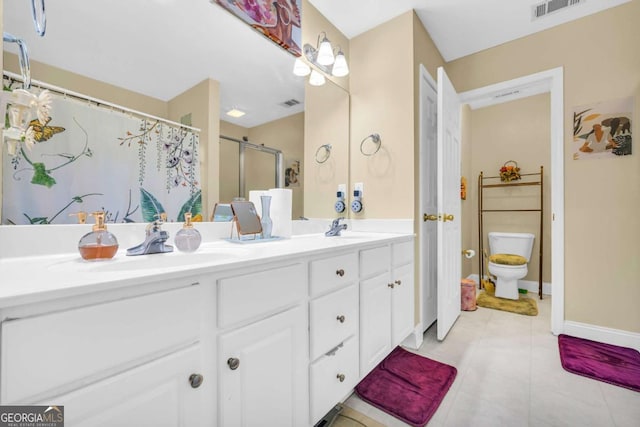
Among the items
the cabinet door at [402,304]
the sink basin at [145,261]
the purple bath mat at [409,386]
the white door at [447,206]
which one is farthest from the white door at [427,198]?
the sink basin at [145,261]

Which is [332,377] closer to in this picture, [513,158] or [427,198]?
[427,198]

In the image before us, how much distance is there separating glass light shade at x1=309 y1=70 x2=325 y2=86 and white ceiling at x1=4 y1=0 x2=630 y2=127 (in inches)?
3.8

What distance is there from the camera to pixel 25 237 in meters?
0.83

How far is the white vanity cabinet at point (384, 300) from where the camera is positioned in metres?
1.38

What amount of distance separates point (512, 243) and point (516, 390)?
92.6 inches

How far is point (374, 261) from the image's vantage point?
57.3 inches

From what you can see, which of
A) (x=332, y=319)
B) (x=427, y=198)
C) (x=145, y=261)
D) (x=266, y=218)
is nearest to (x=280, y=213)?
(x=266, y=218)

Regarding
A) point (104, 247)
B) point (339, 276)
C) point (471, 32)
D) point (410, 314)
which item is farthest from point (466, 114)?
point (104, 247)

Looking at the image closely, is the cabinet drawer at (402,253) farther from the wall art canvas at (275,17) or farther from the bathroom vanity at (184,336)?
the wall art canvas at (275,17)

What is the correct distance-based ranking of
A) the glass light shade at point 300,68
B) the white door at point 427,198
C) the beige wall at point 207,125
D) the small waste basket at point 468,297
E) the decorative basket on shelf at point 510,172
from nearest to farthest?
the beige wall at point 207,125, the glass light shade at point 300,68, the white door at point 427,198, the small waste basket at point 468,297, the decorative basket on shelf at point 510,172

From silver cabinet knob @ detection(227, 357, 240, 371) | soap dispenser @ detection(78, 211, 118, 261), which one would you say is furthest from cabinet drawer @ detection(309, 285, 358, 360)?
soap dispenser @ detection(78, 211, 118, 261)

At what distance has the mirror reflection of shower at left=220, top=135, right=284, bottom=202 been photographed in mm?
1422

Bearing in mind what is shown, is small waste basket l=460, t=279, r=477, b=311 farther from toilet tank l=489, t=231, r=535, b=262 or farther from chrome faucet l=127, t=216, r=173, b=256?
chrome faucet l=127, t=216, r=173, b=256

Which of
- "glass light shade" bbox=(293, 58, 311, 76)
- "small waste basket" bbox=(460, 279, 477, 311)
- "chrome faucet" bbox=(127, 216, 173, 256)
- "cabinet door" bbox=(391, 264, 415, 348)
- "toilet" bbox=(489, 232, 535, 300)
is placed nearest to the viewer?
"chrome faucet" bbox=(127, 216, 173, 256)
